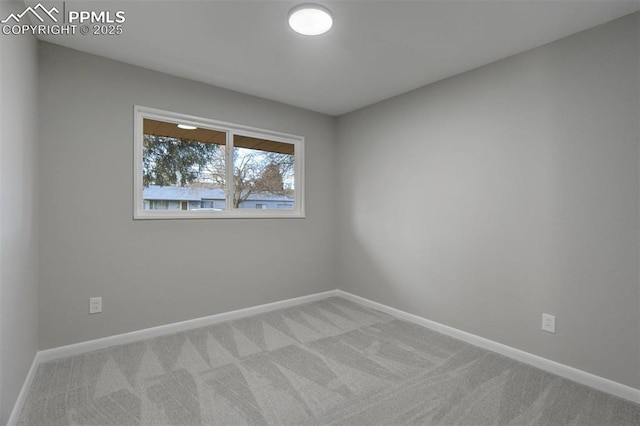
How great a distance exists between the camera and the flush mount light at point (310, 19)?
79.0 inches

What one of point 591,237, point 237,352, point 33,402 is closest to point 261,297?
point 237,352

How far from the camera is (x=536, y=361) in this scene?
2418 mm

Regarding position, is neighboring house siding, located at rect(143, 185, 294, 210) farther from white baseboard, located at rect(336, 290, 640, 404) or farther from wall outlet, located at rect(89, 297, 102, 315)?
white baseboard, located at rect(336, 290, 640, 404)

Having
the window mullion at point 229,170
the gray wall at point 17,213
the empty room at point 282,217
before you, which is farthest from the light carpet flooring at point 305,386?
the window mullion at point 229,170

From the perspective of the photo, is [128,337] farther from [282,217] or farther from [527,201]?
[527,201]

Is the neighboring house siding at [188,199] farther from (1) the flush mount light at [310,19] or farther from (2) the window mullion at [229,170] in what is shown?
(1) the flush mount light at [310,19]

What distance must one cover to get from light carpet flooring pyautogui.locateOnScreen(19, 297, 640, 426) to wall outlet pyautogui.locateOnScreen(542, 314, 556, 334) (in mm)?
320

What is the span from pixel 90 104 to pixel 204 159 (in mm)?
1040

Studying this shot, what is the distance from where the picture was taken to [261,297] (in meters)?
3.63

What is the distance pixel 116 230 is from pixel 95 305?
2.10 ft

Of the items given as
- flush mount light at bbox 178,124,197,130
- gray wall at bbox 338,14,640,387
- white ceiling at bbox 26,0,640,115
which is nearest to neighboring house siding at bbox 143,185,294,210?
flush mount light at bbox 178,124,197,130

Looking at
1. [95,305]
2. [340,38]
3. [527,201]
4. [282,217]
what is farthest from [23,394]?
[527,201]

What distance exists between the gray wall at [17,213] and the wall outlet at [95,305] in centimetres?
34

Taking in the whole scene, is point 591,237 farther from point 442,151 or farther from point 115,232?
point 115,232
